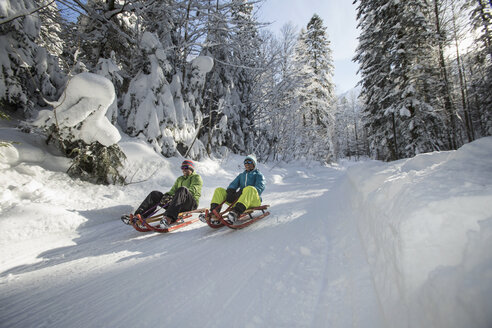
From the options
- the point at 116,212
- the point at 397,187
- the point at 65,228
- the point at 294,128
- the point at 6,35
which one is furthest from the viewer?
the point at 294,128

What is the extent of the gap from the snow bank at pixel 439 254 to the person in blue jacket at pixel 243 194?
2.04 m

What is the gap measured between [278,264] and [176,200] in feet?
7.52

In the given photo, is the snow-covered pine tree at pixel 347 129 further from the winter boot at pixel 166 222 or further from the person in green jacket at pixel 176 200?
the winter boot at pixel 166 222

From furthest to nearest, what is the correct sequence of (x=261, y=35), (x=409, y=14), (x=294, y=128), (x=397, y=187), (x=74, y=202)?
(x=294, y=128), (x=261, y=35), (x=409, y=14), (x=74, y=202), (x=397, y=187)

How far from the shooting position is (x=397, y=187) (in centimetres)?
238

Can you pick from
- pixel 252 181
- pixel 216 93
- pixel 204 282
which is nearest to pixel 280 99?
pixel 216 93

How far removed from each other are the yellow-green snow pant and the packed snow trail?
0.54m

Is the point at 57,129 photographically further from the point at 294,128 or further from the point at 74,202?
the point at 294,128

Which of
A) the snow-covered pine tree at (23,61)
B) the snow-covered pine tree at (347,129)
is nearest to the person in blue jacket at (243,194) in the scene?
the snow-covered pine tree at (23,61)

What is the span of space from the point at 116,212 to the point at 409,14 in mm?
14969

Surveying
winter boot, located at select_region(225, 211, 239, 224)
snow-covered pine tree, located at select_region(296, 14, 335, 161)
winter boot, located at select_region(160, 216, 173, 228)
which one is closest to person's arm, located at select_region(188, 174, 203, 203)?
winter boot, located at select_region(160, 216, 173, 228)

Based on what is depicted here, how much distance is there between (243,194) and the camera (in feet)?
12.2

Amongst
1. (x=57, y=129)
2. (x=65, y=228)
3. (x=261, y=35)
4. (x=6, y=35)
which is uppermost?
(x=261, y=35)

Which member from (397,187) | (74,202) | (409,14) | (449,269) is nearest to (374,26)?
(409,14)
